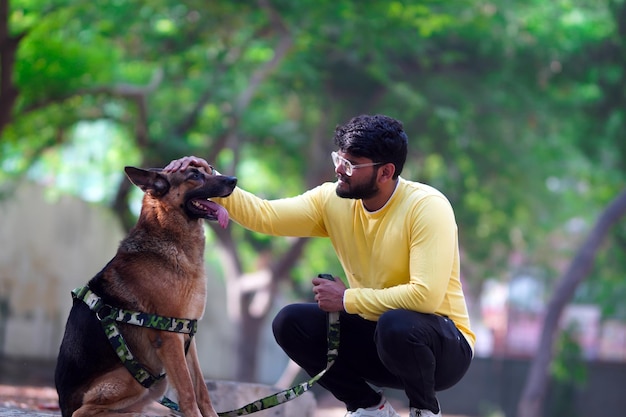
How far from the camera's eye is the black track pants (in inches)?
181

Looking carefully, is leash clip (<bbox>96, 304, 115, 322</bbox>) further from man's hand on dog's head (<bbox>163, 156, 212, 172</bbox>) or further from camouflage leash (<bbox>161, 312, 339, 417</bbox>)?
man's hand on dog's head (<bbox>163, 156, 212, 172</bbox>)

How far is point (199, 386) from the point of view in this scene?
495cm

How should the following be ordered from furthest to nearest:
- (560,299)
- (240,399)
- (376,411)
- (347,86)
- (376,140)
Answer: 1. (347,86)
2. (560,299)
3. (240,399)
4. (376,411)
5. (376,140)

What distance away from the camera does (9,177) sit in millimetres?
16203

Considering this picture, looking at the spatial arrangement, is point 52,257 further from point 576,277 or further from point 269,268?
point 576,277

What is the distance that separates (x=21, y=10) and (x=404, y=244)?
9174mm

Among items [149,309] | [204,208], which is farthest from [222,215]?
[149,309]

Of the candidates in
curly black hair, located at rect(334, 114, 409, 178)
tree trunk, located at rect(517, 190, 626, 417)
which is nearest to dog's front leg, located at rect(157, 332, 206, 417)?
curly black hair, located at rect(334, 114, 409, 178)

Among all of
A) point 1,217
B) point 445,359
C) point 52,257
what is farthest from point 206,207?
point 52,257

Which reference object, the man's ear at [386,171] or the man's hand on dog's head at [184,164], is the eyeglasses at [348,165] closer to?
the man's ear at [386,171]

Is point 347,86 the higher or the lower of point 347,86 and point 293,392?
the higher

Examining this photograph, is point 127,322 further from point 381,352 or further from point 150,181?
point 381,352

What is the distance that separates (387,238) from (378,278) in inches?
9.5

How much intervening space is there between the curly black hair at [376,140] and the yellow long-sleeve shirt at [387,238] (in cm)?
21
